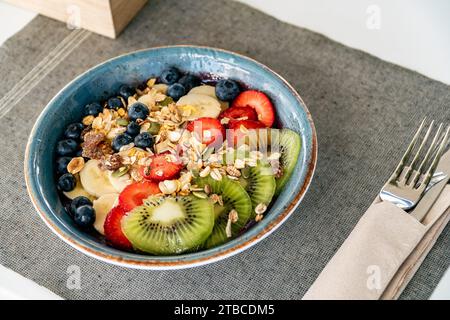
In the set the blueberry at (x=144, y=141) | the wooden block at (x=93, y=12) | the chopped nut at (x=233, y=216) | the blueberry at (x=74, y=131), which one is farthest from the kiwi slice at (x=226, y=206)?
the wooden block at (x=93, y=12)

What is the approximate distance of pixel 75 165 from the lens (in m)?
0.86

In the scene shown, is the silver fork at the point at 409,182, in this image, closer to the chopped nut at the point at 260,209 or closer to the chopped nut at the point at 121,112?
the chopped nut at the point at 260,209

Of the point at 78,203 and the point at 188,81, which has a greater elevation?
the point at 188,81

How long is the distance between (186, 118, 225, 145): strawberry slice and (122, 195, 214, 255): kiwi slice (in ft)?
0.37

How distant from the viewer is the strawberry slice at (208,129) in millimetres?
861

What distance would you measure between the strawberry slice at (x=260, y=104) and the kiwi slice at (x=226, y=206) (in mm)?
140

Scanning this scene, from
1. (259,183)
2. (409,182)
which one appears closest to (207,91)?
(259,183)

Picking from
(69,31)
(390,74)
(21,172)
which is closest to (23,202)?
(21,172)

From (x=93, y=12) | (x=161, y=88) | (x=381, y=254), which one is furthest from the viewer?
(x=93, y=12)

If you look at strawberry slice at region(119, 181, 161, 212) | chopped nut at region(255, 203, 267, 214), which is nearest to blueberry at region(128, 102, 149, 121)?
strawberry slice at region(119, 181, 161, 212)

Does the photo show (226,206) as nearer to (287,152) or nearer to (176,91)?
(287,152)

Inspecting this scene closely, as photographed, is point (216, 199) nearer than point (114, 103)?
Yes

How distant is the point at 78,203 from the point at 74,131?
0.13 metres
